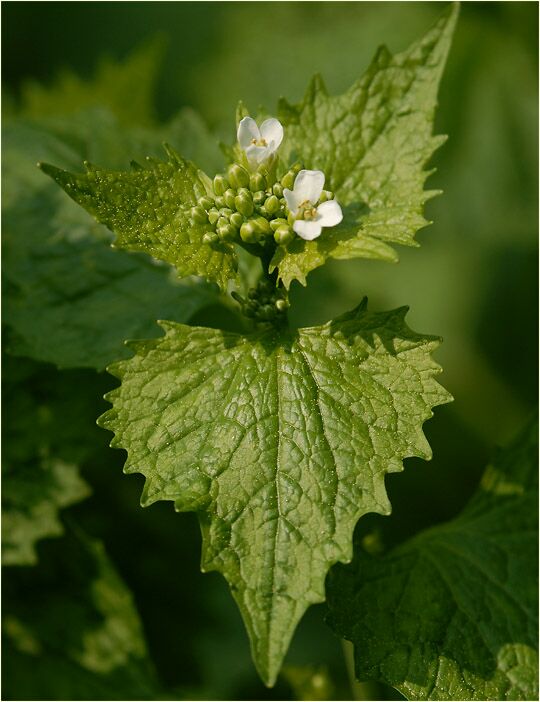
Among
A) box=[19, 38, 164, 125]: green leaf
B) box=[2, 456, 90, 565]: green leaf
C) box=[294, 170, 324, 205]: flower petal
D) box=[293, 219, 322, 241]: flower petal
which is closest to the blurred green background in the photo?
box=[19, 38, 164, 125]: green leaf

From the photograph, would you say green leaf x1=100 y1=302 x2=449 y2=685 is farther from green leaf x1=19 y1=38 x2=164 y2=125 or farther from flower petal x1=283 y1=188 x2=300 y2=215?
green leaf x1=19 y1=38 x2=164 y2=125

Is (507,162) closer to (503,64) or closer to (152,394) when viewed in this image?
(503,64)

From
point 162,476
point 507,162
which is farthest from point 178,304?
point 507,162

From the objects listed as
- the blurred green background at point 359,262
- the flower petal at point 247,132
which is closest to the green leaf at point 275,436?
the flower petal at point 247,132

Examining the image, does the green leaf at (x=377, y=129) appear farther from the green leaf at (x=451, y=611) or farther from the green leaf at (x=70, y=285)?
the green leaf at (x=451, y=611)

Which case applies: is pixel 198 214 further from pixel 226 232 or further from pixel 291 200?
pixel 291 200

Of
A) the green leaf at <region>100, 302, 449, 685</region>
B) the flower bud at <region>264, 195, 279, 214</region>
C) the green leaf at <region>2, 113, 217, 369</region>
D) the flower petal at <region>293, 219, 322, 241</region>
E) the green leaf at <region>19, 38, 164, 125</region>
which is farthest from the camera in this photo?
the green leaf at <region>19, 38, 164, 125</region>

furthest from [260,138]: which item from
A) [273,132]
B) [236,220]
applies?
[236,220]

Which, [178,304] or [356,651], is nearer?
[356,651]
